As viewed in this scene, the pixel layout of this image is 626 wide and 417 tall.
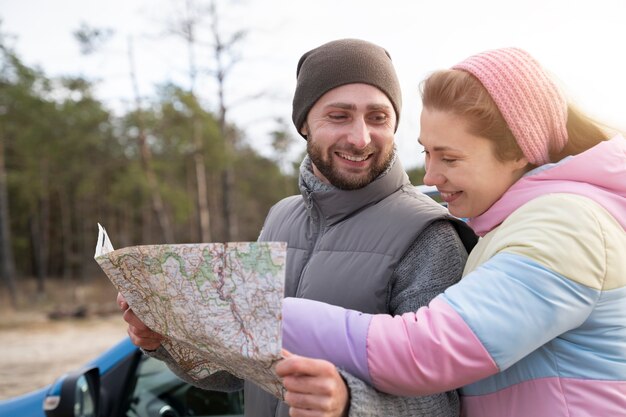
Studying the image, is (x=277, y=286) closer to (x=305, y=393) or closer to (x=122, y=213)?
(x=305, y=393)

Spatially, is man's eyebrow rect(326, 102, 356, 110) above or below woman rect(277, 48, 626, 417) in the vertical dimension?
above

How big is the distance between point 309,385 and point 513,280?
45 cm

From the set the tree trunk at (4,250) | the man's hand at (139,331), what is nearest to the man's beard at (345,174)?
the man's hand at (139,331)

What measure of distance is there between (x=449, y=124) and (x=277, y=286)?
62cm

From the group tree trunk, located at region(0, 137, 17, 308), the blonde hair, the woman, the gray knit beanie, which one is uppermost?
the gray knit beanie

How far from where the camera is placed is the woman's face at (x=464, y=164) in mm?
1348

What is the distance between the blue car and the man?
2.18ft

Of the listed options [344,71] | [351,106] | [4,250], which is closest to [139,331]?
[351,106]

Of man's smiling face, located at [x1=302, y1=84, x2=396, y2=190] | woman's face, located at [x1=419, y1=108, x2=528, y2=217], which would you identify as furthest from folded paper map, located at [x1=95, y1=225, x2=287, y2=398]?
man's smiling face, located at [x1=302, y1=84, x2=396, y2=190]

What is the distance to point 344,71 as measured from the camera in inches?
83.0

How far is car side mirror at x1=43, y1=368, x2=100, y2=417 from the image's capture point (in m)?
2.27

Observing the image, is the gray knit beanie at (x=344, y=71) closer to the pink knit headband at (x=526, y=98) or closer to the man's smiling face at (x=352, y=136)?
the man's smiling face at (x=352, y=136)

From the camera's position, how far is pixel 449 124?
4.43ft

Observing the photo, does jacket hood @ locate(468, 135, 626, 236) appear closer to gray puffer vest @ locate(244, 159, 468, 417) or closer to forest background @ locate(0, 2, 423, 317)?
gray puffer vest @ locate(244, 159, 468, 417)
